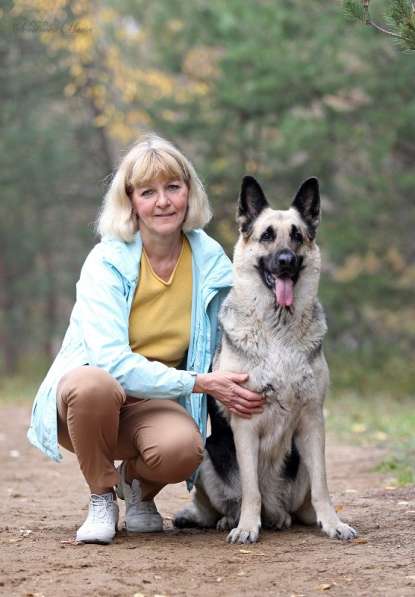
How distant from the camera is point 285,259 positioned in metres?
4.60

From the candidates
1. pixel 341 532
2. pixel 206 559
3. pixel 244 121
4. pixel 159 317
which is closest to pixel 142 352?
pixel 159 317

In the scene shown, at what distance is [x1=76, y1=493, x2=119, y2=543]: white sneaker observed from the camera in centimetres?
452

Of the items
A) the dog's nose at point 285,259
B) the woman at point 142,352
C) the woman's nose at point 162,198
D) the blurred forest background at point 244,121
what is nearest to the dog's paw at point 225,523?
the woman at point 142,352

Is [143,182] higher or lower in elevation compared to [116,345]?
higher

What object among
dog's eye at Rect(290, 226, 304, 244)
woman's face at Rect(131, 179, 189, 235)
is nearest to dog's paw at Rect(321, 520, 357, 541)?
dog's eye at Rect(290, 226, 304, 244)

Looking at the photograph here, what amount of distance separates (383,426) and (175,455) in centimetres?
527

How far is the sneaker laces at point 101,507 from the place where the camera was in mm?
4625

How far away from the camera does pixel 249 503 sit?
463cm

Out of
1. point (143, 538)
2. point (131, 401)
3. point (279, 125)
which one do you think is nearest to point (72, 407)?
point (131, 401)

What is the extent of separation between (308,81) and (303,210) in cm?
873

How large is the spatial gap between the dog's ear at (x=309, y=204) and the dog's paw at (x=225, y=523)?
1.49 metres

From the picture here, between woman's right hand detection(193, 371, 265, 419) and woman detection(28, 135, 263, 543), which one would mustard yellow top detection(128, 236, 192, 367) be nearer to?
woman detection(28, 135, 263, 543)

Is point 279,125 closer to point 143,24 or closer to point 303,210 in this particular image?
point 143,24

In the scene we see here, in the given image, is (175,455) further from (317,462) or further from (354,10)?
(354,10)
